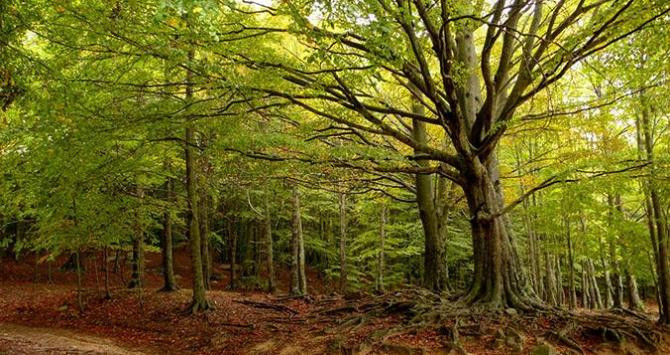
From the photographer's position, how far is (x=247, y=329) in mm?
Answer: 10195

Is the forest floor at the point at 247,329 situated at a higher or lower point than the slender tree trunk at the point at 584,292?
higher

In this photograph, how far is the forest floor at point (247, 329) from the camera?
23.3 feet

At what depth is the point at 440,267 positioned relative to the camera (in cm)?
1201

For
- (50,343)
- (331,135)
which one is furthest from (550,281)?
(50,343)

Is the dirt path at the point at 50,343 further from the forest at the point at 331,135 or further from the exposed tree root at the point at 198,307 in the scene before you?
the exposed tree root at the point at 198,307

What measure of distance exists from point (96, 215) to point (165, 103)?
19.9 feet

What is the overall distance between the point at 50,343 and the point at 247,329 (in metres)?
4.07

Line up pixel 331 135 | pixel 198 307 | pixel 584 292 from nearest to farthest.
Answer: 1. pixel 331 135
2. pixel 198 307
3. pixel 584 292

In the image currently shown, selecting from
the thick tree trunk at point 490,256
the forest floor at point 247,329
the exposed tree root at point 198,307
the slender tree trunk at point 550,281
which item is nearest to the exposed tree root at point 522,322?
the forest floor at point 247,329

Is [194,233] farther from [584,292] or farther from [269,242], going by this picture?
[584,292]

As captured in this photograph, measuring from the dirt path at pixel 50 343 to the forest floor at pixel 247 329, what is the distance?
2 centimetres

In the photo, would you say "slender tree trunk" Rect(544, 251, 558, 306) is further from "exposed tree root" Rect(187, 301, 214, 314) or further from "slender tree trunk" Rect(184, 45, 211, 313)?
"slender tree trunk" Rect(184, 45, 211, 313)

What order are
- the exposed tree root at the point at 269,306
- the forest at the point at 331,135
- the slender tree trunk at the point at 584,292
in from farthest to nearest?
the slender tree trunk at the point at 584,292 < the exposed tree root at the point at 269,306 < the forest at the point at 331,135

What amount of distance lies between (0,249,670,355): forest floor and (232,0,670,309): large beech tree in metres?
1.32
